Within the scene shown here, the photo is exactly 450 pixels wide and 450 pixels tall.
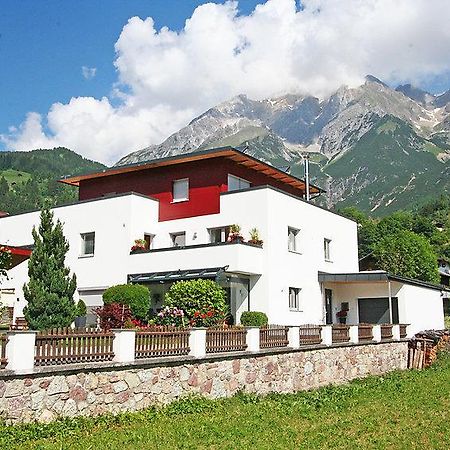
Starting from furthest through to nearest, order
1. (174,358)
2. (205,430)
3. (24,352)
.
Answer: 1. (174,358)
2. (205,430)
3. (24,352)

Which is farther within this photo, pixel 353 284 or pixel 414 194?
pixel 414 194

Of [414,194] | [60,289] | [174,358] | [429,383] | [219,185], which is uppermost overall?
[414,194]

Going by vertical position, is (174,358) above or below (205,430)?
above

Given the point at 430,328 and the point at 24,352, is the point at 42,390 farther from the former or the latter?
the point at 430,328

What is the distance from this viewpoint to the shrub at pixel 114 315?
23.1 meters

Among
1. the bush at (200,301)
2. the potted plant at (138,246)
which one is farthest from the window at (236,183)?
the bush at (200,301)

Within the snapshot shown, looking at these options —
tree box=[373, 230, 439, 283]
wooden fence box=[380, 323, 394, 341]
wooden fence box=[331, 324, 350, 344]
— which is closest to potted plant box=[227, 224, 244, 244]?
wooden fence box=[331, 324, 350, 344]

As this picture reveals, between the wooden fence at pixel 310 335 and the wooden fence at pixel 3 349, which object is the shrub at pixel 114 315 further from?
the wooden fence at pixel 3 349

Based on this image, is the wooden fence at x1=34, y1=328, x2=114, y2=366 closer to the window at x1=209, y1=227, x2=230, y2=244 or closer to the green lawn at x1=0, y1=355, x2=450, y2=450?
the green lawn at x1=0, y1=355, x2=450, y2=450

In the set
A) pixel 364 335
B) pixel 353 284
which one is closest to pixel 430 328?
pixel 353 284

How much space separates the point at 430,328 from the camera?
112ft

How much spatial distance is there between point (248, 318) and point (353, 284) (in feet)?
29.9

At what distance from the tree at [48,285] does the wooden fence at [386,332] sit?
43.7 feet

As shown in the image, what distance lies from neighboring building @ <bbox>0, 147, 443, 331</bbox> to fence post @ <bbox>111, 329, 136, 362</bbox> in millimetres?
11490
